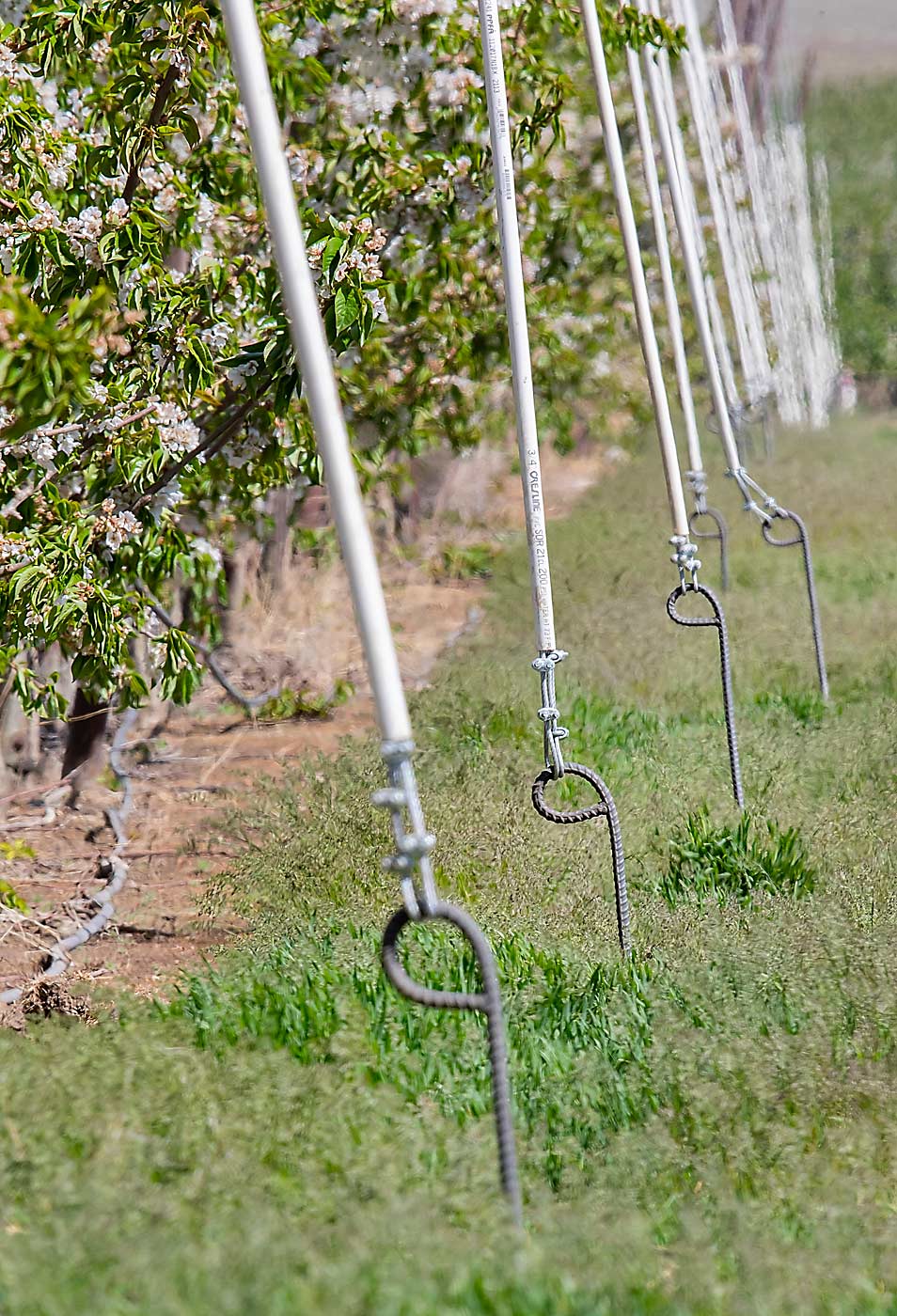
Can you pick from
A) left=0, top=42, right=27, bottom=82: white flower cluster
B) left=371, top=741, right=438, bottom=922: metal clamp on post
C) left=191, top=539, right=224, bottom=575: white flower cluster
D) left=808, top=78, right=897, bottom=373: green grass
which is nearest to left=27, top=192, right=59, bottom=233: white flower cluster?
left=0, top=42, right=27, bottom=82: white flower cluster

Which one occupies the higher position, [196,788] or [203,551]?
[203,551]

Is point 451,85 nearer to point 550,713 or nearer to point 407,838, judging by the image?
point 550,713

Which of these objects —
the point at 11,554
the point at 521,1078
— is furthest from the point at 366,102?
the point at 521,1078

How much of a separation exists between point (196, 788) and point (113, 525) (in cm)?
217

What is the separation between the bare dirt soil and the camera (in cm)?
414

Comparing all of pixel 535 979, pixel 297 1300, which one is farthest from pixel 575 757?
pixel 297 1300

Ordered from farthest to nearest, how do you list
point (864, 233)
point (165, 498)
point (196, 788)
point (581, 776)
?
point (864, 233), point (196, 788), point (165, 498), point (581, 776)

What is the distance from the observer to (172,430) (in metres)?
4.19

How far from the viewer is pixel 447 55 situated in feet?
18.6

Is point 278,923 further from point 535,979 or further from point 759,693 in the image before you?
point 759,693

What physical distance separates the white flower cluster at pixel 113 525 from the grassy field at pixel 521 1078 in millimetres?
981

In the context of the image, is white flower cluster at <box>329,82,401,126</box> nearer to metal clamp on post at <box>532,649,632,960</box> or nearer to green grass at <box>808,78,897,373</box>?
metal clamp on post at <box>532,649,632,960</box>

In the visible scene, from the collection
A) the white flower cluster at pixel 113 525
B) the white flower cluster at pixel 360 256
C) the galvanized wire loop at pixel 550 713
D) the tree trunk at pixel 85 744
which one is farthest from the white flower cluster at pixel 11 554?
the tree trunk at pixel 85 744

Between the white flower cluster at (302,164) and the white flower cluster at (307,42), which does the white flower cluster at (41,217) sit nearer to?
the white flower cluster at (302,164)
